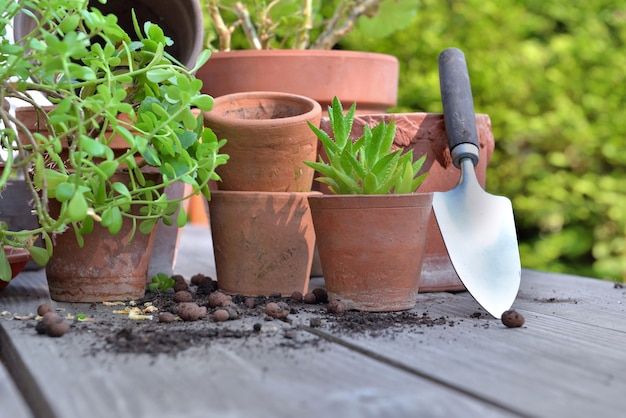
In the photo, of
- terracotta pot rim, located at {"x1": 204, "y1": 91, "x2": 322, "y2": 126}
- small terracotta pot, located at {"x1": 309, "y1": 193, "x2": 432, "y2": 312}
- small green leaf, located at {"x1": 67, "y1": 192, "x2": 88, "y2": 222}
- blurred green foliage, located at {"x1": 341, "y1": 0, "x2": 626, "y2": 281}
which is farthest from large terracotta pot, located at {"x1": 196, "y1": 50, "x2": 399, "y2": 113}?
blurred green foliage, located at {"x1": 341, "y1": 0, "x2": 626, "y2": 281}

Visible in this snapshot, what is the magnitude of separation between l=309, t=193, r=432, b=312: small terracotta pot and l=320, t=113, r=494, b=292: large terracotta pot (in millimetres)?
237

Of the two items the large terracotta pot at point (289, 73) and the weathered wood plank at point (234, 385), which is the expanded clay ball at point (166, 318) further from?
the large terracotta pot at point (289, 73)

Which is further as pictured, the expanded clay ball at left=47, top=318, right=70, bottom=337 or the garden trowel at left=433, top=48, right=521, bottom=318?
the garden trowel at left=433, top=48, right=521, bottom=318

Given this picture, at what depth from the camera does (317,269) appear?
1.61 meters

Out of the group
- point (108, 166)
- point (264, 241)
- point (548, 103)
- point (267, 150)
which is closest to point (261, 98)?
point (267, 150)

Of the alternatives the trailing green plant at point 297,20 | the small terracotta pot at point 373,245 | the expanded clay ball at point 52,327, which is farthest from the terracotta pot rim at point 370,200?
the trailing green plant at point 297,20

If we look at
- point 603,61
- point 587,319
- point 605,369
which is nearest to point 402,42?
point 603,61

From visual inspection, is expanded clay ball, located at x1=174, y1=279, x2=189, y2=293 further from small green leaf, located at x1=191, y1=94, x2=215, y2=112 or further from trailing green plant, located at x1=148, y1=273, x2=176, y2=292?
small green leaf, located at x1=191, y1=94, x2=215, y2=112

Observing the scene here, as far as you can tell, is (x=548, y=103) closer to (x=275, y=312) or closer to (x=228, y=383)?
(x=275, y=312)

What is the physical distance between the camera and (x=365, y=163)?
3.91 ft

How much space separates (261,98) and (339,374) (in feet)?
2.54

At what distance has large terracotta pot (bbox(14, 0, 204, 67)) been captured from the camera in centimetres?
145

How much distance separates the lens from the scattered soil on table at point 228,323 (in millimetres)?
887

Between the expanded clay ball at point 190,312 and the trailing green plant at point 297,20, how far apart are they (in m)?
0.86
